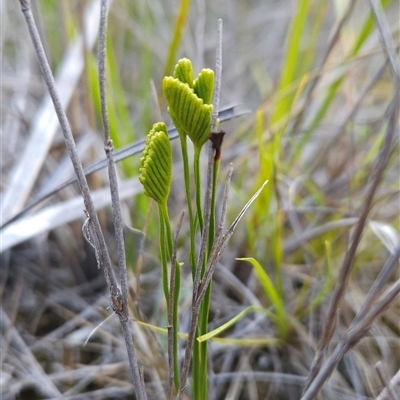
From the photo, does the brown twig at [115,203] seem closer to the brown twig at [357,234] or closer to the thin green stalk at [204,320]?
the thin green stalk at [204,320]

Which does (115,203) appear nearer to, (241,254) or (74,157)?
(74,157)

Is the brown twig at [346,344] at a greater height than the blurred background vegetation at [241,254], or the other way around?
the blurred background vegetation at [241,254]

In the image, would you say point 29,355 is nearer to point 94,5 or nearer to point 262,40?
point 94,5

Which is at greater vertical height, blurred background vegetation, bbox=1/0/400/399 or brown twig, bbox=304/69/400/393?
blurred background vegetation, bbox=1/0/400/399

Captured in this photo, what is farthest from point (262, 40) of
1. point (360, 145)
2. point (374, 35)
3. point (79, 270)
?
point (79, 270)

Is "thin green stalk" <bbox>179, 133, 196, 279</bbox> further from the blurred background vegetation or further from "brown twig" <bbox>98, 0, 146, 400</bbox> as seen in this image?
the blurred background vegetation

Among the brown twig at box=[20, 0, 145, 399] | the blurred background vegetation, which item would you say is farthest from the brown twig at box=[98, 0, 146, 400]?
the blurred background vegetation

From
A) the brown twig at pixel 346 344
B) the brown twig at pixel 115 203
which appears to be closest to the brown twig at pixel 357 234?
the brown twig at pixel 346 344

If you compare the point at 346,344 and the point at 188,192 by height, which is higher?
the point at 188,192

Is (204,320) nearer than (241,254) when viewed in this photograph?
Yes

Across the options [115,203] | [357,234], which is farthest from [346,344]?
[115,203]

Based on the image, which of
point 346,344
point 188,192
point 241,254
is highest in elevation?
point 241,254
